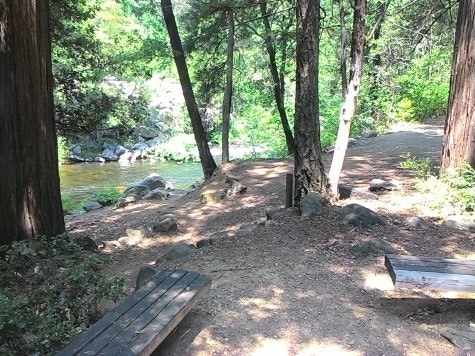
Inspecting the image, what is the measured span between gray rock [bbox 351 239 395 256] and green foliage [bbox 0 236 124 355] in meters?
2.71

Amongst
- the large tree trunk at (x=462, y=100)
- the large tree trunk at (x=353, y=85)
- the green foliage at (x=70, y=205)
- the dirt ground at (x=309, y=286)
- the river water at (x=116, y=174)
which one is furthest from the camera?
the river water at (x=116, y=174)

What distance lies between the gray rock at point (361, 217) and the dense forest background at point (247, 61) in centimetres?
254

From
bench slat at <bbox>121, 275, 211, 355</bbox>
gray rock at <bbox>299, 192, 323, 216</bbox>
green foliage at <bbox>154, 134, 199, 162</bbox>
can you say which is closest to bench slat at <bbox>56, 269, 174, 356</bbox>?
bench slat at <bbox>121, 275, 211, 355</bbox>

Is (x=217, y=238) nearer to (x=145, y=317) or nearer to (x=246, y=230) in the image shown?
(x=246, y=230)

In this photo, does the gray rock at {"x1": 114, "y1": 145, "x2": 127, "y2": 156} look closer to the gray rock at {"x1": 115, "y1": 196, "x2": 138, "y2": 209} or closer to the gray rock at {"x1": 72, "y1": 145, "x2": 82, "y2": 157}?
the gray rock at {"x1": 72, "y1": 145, "x2": 82, "y2": 157}

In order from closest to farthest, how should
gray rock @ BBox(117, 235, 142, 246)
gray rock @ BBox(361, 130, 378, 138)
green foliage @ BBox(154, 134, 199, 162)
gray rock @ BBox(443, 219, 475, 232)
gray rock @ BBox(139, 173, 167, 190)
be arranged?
gray rock @ BBox(443, 219, 475, 232) < gray rock @ BBox(117, 235, 142, 246) < gray rock @ BBox(139, 173, 167, 190) < gray rock @ BBox(361, 130, 378, 138) < green foliage @ BBox(154, 134, 199, 162)

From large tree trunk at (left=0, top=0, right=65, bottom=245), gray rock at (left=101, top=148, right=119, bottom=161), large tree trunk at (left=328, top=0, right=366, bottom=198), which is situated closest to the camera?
large tree trunk at (left=0, top=0, right=65, bottom=245)

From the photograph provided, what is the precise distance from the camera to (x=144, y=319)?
302 centimetres

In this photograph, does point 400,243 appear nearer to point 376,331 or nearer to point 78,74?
point 376,331

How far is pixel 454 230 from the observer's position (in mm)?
5383

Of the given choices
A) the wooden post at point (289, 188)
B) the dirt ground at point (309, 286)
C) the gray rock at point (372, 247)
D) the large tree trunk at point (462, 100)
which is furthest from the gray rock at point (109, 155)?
the gray rock at point (372, 247)

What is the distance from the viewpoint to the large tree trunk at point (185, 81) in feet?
37.7

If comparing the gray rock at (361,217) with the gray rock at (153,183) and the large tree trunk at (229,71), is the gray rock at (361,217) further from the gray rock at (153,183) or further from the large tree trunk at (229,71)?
the gray rock at (153,183)

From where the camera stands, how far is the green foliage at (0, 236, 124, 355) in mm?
2916
